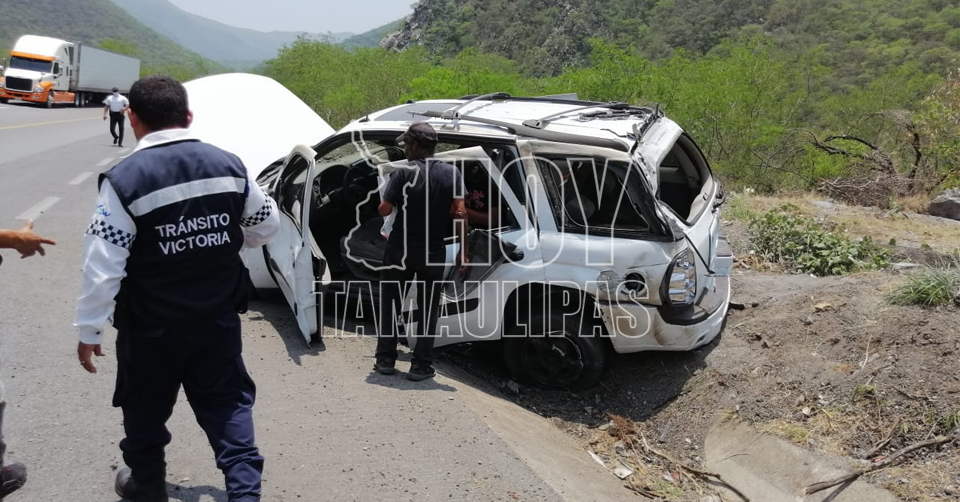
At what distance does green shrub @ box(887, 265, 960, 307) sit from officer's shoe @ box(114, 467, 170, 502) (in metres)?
5.17

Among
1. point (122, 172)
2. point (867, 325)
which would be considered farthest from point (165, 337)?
point (867, 325)

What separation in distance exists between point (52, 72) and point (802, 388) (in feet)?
119

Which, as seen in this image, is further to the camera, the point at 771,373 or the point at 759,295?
the point at 759,295

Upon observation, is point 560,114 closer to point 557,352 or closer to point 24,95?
point 557,352

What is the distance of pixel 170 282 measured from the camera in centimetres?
290

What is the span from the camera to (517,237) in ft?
16.9

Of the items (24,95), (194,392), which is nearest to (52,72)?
(24,95)

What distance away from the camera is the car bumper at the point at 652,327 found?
16.6 feet

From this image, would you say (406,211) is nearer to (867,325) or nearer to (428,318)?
(428,318)

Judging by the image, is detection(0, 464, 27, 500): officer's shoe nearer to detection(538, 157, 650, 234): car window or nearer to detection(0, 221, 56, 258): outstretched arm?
detection(0, 221, 56, 258): outstretched arm

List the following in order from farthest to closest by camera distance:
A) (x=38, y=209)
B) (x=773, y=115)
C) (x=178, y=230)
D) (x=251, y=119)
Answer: (x=773, y=115) < (x=38, y=209) < (x=251, y=119) < (x=178, y=230)

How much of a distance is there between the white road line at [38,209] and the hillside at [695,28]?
116 feet

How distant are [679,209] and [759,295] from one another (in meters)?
1.07

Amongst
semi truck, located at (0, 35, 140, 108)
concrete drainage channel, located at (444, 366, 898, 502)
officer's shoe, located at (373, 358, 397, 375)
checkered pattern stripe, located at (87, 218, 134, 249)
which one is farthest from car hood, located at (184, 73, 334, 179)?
semi truck, located at (0, 35, 140, 108)
